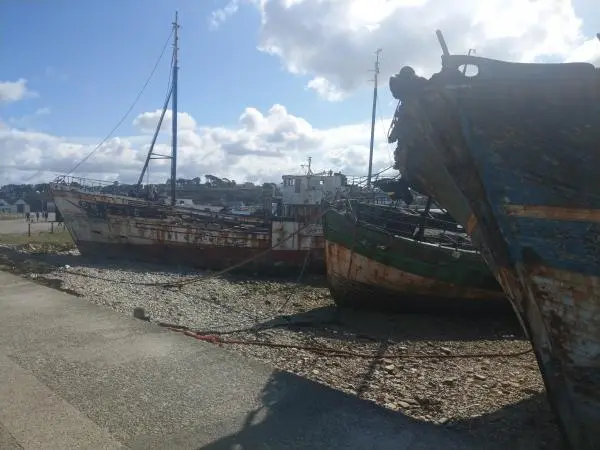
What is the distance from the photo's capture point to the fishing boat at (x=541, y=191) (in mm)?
Result: 4285

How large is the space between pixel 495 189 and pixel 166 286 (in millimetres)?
11245

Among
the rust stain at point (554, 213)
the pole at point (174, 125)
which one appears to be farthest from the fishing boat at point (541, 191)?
the pole at point (174, 125)

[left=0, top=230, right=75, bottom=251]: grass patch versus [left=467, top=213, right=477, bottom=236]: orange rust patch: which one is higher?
[left=467, top=213, right=477, bottom=236]: orange rust patch

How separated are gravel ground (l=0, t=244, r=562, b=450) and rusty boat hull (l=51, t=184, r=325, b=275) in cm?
223

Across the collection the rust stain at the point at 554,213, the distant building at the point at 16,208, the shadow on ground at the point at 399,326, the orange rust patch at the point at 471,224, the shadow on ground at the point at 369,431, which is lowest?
the distant building at the point at 16,208

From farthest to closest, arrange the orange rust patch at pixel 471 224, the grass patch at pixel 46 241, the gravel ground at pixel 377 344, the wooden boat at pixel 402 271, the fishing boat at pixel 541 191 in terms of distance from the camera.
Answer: the grass patch at pixel 46 241 < the wooden boat at pixel 402 271 < the orange rust patch at pixel 471 224 < the gravel ground at pixel 377 344 < the fishing boat at pixel 541 191

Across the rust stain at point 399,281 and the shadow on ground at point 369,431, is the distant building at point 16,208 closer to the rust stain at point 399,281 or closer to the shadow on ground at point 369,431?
the rust stain at point 399,281

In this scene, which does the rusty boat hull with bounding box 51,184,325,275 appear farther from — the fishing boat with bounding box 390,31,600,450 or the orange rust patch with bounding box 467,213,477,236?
the fishing boat with bounding box 390,31,600,450

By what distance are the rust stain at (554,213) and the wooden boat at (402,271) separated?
6524mm

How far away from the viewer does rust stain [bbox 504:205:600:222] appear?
4.39 m

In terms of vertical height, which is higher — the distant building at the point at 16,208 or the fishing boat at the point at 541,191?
the fishing boat at the point at 541,191

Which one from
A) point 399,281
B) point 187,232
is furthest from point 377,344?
point 187,232

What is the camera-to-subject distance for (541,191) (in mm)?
4656

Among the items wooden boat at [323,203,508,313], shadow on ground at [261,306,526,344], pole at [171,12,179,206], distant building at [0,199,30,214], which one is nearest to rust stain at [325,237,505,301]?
wooden boat at [323,203,508,313]
